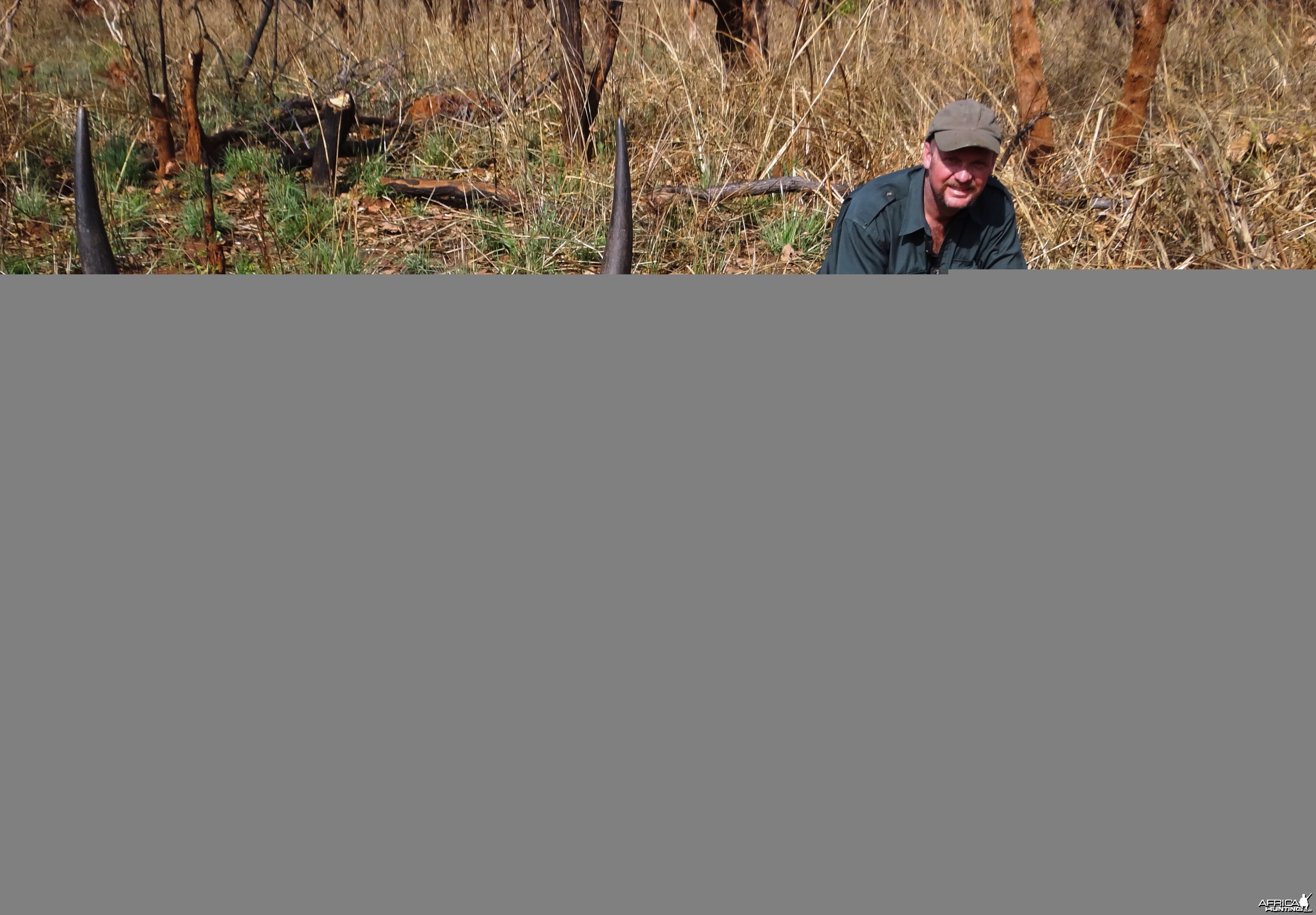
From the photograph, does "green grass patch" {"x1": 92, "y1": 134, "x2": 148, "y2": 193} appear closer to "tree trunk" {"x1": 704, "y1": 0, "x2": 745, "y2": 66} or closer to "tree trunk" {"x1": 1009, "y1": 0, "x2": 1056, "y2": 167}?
"tree trunk" {"x1": 704, "y1": 0, "x2": 745, "y2": 66}

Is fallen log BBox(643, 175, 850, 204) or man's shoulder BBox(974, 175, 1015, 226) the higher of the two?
fallen log BBox(643, 175, 850, 204)

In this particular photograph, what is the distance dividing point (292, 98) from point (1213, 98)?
550 cm

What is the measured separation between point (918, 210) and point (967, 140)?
33 centimetres

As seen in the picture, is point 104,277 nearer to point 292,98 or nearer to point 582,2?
point 292,98

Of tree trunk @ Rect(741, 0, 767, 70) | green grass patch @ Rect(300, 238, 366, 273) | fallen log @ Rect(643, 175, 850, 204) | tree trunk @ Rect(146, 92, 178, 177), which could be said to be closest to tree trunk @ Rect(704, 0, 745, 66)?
tree trunk @ Rect(741, 0, 767, 70)

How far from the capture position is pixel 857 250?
3547 mm

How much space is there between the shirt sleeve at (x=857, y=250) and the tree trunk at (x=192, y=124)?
368 centimetres

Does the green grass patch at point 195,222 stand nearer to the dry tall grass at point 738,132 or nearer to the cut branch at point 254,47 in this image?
the dry tall grass at point 738,132

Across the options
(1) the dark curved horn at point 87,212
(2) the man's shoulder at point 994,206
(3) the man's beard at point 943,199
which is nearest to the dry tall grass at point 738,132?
(1) the dark curved horn at point 87,212

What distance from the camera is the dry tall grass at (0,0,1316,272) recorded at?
5.07 meters

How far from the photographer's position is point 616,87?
6.66 m

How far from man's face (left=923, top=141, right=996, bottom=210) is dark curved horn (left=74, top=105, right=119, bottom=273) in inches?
A: 103

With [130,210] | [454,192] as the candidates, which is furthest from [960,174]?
[130,210]

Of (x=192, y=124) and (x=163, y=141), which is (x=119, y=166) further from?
(x=192, y=124)
